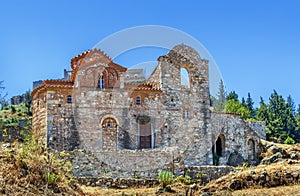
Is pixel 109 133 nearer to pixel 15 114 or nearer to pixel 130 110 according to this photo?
pixel 130 110

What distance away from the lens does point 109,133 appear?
32.1 m

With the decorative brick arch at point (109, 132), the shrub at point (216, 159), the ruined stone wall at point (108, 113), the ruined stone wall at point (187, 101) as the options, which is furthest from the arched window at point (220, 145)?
the decorative brick arch at point (109, 132)

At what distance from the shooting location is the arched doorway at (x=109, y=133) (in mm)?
31797

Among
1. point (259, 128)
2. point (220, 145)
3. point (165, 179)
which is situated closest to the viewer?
point (165, 179)

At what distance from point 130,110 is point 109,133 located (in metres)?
2.42

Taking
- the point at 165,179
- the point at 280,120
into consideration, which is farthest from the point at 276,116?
the point at 165,179

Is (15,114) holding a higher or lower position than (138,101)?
higher

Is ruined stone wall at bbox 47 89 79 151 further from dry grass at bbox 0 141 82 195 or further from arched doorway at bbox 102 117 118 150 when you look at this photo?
dry grass at bbox 0 141 82 195

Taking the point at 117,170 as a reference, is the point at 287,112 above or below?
above

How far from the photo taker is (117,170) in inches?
973

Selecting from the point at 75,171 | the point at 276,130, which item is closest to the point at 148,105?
the point at 75,171

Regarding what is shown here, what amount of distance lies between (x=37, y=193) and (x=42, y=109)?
58.4ft

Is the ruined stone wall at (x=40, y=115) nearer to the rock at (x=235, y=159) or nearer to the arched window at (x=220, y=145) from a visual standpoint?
the arched window at (x=220, y=145)

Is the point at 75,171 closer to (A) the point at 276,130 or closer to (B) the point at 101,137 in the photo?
(B) the point at 101,137
